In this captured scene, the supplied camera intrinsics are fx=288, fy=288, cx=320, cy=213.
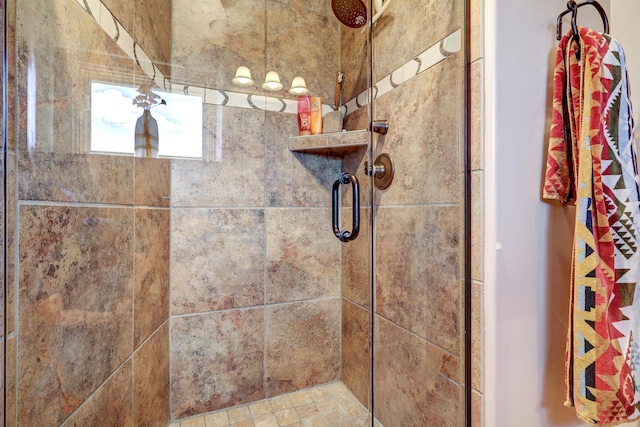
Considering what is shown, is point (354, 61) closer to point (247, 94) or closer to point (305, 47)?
point (305, 47)

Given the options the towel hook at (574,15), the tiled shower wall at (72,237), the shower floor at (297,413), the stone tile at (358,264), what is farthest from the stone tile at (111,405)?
the towel hook at (574,15)

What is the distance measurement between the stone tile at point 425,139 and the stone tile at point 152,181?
0.84 metres

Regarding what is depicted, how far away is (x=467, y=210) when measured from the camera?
2.43 feet

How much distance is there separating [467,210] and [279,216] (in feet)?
2.92

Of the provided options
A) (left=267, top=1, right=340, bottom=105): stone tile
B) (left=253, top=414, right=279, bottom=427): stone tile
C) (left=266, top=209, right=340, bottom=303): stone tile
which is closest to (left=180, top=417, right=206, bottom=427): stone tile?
(left=253, top=414, right=279, bottom=427): stone tile

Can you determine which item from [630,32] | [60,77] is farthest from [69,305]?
[630,32]

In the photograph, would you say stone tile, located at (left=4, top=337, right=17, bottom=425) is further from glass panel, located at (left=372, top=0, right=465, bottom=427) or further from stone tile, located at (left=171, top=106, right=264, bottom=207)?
glass panel, located at (left=372, top=0, right=465, bottom=427)

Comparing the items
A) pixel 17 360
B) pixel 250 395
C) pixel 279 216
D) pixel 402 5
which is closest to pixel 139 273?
pixel 17 360

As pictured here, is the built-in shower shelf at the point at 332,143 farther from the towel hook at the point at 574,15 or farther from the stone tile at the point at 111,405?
the stone tile at the point at 111,405

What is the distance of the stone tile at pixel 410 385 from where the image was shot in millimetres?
819

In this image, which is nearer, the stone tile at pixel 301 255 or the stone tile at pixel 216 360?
the stone tile at pixel 216 360

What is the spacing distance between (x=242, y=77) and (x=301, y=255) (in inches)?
35.3

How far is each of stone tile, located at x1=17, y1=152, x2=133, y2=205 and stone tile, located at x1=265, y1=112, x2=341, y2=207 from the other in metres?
0.61

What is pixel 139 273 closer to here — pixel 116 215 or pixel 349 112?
pixel 116 215
